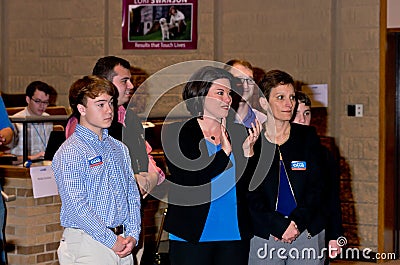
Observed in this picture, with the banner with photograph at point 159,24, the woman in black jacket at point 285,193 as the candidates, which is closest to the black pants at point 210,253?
the woman in black jacket at point 285,193

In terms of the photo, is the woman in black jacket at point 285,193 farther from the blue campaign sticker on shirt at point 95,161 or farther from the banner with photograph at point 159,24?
the banner with photograph at point 159,24

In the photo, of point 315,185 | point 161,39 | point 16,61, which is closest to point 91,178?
point 315,185

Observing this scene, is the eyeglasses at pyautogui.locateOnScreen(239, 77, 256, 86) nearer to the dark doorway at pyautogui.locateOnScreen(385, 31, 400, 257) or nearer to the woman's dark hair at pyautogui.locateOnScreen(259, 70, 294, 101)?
the woman's dark hair at pyautogui.locateOnScreen(259, 70, 294, 101)

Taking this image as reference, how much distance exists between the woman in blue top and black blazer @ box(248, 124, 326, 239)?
89 mm

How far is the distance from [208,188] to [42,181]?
6.25ft

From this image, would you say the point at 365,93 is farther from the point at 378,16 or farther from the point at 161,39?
the point at 161,39

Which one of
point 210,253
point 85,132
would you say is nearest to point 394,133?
point 210,253

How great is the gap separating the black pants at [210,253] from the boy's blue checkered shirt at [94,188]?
0.25 meters

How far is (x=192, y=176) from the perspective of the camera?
3863 mm

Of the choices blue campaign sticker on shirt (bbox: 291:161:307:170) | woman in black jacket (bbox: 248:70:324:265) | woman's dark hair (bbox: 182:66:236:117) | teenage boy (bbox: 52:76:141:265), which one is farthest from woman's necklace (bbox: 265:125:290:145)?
teenage boy (bbox: 52:76:141:265)

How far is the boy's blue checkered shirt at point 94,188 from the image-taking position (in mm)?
3764

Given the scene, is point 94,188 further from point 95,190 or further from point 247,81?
point 247,81

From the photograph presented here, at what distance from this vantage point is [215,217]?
389 centimetres

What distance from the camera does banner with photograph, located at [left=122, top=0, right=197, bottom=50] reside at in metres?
8.15
